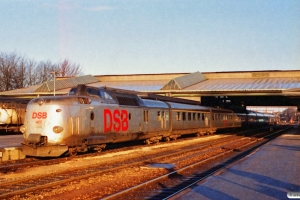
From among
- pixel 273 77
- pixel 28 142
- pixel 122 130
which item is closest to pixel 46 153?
pixel 28 142

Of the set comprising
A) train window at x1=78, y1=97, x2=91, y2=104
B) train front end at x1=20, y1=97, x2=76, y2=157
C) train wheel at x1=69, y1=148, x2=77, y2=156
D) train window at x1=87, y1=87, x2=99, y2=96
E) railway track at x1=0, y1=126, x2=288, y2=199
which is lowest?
railway track at x1=0, y1=126, x2=288, y2=199

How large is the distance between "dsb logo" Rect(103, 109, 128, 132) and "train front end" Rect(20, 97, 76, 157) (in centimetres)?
270

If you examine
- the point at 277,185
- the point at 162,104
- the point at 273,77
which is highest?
the point at 273,77

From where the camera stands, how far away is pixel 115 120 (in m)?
20.5

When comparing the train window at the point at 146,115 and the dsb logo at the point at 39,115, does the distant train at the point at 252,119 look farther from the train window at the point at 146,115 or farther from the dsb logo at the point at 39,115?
the dsb logo at the point at 39,115

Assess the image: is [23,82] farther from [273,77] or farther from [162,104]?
[162,104]

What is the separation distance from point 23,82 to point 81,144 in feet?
238

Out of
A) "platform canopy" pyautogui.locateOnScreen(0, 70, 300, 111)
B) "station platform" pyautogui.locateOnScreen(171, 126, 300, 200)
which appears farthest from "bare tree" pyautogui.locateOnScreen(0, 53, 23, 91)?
"station platform" pyautogui.locateOnScreen(171, 126, 300, 200)

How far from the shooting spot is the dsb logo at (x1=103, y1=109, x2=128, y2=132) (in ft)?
64.1

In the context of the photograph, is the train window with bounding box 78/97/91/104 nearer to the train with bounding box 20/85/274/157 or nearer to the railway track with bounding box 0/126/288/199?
the train with bounding box 20/85/274/157

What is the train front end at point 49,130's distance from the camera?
16672mm

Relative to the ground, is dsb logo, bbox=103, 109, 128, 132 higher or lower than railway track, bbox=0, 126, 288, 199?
higher

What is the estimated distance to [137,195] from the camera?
1047 centimetres

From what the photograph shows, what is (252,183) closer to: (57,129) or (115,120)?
(57,129)
